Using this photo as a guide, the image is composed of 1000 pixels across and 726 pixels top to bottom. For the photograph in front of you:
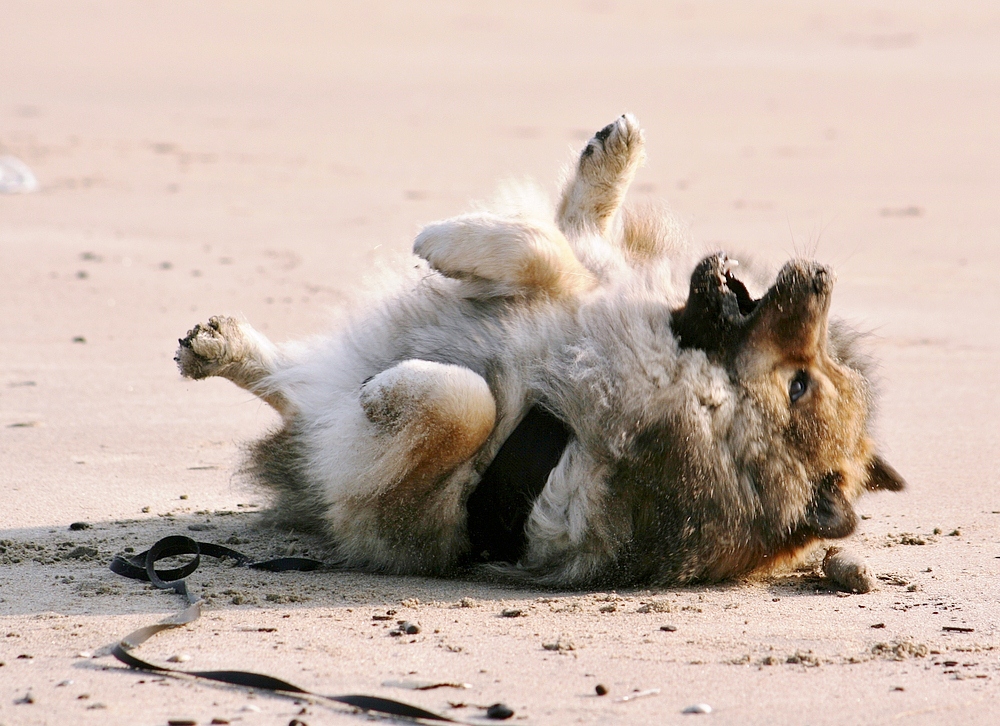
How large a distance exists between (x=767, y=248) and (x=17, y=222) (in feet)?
18.6

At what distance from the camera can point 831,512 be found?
13.9ft

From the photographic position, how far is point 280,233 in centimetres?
1023

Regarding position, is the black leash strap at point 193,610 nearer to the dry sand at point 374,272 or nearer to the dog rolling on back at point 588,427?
the dry sand at point 374,272

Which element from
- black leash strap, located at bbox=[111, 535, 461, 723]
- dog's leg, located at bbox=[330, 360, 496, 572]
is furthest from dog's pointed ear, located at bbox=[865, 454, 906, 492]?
black leash strap, located at bbox=[111, 535, 461, 723]

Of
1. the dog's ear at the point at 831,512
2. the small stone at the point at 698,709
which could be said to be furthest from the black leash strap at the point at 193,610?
the dog's ear at the point at 831,512

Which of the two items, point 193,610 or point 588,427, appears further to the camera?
point 588,427

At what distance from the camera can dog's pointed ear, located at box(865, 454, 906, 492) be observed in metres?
4.54

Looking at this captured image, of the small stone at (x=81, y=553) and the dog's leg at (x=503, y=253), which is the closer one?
the small stone at (x=81, y=553)

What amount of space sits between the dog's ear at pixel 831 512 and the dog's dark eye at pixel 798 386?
0.95 feet

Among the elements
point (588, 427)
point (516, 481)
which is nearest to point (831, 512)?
point (588, 427)

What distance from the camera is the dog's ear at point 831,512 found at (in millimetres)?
4203

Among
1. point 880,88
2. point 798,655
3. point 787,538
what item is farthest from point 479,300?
point 880,88

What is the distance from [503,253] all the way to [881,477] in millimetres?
1558

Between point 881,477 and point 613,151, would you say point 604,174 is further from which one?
point 881,477
